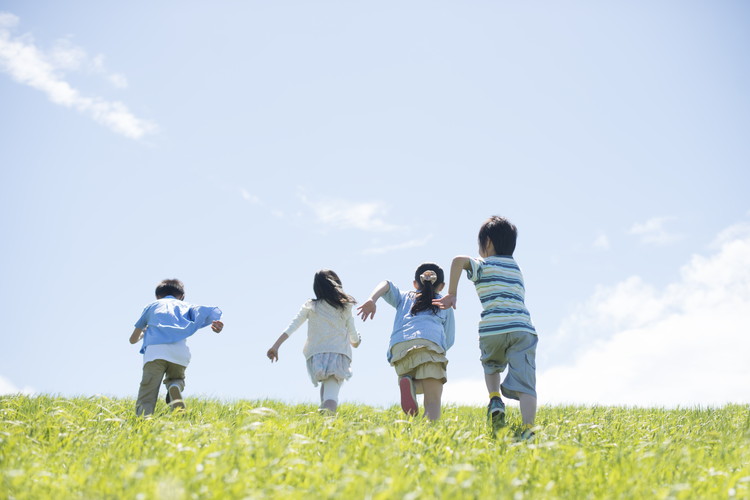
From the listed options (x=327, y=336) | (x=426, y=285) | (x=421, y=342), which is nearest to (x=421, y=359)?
(x=421, y=342)

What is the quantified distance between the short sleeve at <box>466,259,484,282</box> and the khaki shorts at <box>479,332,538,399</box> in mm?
626

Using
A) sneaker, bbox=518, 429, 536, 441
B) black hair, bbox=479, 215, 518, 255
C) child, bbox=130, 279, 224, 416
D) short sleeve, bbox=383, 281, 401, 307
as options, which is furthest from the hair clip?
child, bbox=130, 279, 224, 416

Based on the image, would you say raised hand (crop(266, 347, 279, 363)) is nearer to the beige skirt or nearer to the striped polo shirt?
the beige skirt

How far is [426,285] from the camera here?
8023mm

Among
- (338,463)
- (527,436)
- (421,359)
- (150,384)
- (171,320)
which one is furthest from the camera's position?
(171,320)

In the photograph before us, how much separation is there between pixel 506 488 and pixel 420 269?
4.55m

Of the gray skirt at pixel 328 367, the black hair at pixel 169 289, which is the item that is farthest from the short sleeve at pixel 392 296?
the black hair at pixel 169 289

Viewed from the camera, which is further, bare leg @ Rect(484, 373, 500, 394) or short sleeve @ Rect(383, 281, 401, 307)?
short sleeve @ Rect(383, 281, 401, 307)

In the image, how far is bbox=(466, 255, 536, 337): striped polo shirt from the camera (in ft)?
22.1

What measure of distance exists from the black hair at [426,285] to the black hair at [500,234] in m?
1.05

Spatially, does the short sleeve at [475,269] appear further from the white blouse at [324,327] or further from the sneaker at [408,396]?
the white blouse at [324,327]

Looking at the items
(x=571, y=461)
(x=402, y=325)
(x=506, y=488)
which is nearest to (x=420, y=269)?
(x=402, y=325)

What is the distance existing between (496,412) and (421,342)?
4.47ft

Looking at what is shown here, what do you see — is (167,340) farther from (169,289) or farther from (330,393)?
(330,393)
